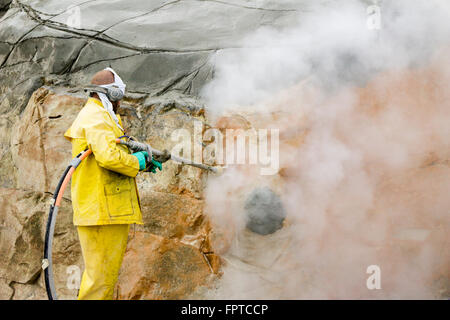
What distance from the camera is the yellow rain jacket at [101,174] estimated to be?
8.45 ft

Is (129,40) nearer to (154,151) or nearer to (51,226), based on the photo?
(154,151)

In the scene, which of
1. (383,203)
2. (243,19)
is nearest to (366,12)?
(243,19)

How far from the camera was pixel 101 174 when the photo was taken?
105 inches

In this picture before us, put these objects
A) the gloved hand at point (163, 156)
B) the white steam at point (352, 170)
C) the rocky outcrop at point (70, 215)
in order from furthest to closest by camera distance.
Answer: the rocky outcrop at point (70, 215) < the white steam at point (352, 170) < the gloved hand at point (163, 156)

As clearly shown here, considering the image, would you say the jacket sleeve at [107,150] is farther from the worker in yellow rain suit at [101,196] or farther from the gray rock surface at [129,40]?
the gray rock surface at [129,40]

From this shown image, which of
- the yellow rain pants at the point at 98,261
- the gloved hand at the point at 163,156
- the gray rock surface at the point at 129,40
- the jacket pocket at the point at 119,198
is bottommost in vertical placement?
the yellow rain pants at the point at 98,261

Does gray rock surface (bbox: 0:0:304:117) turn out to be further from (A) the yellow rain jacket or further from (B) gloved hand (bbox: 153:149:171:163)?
(A) the yellow rain jacket

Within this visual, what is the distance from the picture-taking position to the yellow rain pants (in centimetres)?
265

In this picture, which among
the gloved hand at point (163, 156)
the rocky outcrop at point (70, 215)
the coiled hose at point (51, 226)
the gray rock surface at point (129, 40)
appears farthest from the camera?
the gray rock surface at point (129, 40)

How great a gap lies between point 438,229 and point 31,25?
3689mm

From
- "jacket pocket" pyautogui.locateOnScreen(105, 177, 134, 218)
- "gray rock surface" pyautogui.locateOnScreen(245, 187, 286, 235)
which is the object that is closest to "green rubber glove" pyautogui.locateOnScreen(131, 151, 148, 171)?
"jacket pocket" pyautogui.locateOnScreen(105, 177, 134, 218)

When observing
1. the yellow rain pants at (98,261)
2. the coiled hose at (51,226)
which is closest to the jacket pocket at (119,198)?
the yellow rain pants at (98,261)

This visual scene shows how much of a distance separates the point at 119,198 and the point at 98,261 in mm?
377

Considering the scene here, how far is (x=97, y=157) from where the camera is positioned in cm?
256
